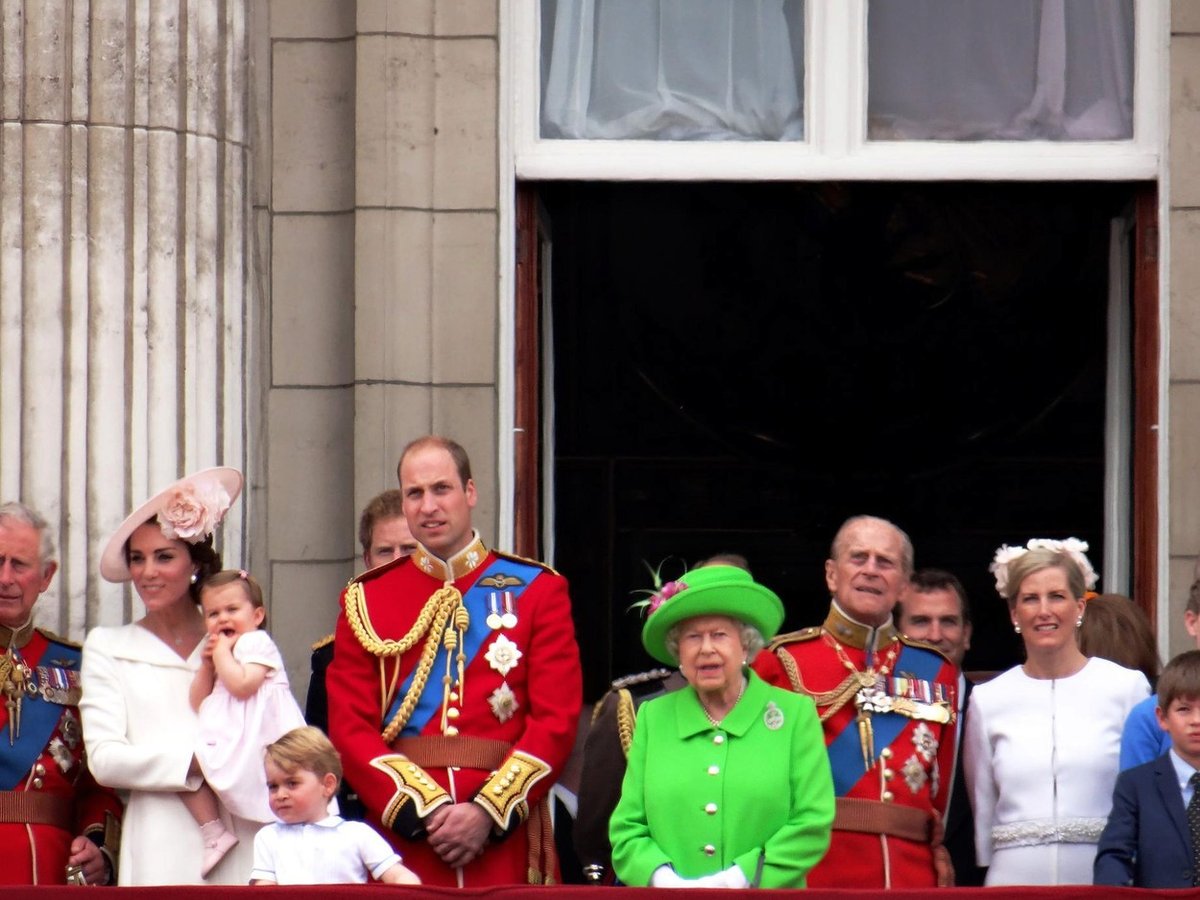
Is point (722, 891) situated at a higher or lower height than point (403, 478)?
lower

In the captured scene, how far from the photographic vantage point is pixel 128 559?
6504 millimetres

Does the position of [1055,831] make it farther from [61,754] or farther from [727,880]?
[61,754]

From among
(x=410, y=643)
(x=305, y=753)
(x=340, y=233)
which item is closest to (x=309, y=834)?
(x=305, y=753)

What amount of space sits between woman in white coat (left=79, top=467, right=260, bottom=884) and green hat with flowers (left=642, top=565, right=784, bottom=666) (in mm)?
1156

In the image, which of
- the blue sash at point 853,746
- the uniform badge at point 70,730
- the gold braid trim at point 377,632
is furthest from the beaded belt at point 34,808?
the blue sash at point 853,746

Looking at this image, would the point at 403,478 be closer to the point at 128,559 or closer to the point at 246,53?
the point at 128,559

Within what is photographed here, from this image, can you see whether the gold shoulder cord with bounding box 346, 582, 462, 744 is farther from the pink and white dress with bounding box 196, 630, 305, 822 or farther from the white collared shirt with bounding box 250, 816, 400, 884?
the white collared shirt with bounding box 250, 816, 400, 884

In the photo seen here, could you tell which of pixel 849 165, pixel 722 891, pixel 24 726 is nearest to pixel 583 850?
pixel 722 891

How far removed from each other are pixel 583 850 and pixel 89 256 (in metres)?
2.50

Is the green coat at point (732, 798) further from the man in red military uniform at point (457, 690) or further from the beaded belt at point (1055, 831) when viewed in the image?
the beaded belt at point (1055, 831)

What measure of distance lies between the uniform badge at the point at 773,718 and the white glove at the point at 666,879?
428 millimetres

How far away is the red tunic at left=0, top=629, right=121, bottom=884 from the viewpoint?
248 inches

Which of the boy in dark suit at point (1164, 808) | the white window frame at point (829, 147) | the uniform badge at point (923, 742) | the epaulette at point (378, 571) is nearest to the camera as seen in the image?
the boy in dark suit at point (1164, 808)

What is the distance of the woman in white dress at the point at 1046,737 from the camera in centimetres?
618
